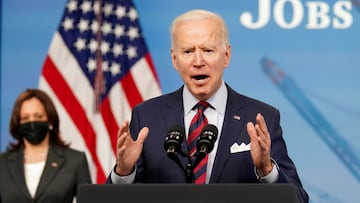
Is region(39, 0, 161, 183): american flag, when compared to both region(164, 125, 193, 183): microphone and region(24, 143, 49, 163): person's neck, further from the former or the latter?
region(164, 125, 193, 183): microphone

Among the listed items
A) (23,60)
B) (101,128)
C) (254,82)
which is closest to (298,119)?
(254,82)

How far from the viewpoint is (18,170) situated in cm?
447

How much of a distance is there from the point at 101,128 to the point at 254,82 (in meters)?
1.12

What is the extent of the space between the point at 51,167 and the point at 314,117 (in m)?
1.79

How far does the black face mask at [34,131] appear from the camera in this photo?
15.1 ft

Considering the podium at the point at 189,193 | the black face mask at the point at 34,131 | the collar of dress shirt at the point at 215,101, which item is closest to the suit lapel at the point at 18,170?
the black face mask at the point at 34,131

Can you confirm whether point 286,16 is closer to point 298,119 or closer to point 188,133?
point 298,119

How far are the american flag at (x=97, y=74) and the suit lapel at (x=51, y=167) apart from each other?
81 cm

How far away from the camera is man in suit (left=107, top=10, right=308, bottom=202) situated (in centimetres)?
268

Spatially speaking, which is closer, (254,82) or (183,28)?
(183,28)

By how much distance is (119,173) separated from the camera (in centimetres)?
257

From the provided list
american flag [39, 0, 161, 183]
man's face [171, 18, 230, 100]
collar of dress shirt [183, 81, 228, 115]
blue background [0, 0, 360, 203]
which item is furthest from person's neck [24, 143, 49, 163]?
man's face [171, 18, 230, 100]

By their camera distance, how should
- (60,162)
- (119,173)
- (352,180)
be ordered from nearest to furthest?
(119,173), (60,162), (352,180)

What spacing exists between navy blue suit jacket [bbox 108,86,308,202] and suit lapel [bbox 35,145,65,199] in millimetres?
1713
